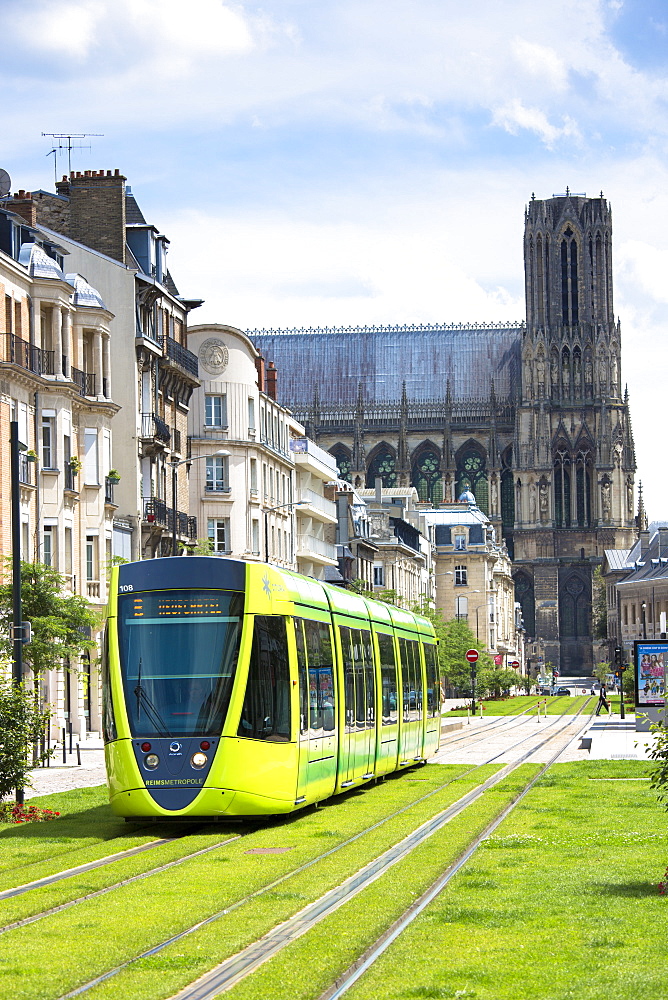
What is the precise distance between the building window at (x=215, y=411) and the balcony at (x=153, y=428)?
9603 millimetres

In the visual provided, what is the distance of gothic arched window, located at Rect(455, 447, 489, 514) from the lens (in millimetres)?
167125

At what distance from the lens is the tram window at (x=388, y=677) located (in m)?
30.0

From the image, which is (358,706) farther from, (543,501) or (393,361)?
(393,361)

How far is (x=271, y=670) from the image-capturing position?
70.1 feet

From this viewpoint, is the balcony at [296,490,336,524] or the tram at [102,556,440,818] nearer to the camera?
the tram at [102,556,440,818]

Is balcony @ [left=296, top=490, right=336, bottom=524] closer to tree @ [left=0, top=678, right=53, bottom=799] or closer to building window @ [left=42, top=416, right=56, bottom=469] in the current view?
building window @ [left=42, top=416, right=56, bottom=469]

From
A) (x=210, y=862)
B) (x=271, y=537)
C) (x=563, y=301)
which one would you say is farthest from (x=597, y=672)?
(x=210, y=862)

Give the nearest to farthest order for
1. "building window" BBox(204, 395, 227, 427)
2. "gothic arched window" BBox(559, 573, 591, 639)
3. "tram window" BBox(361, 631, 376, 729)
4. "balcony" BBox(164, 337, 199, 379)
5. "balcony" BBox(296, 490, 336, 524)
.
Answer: "tram window" BBox(361, 631, 376, 729)
"balcony" BBox(164, 337, 199, 379)
"building window" BBox(204, 395, 227, 427)
"balcony" BBox(296, 490, 336, 524)
"gothic arched window" BBox(559, 573, 591, 639)

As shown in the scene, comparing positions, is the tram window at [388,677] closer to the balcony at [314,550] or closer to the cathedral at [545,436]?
the balcony at [314,550]

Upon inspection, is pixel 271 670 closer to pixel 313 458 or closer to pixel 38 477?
pixel 38 477

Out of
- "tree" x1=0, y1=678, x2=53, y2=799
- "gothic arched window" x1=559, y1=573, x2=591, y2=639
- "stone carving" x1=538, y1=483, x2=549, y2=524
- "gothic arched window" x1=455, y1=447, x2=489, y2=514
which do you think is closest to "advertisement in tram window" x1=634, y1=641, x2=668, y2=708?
"tree" x1=0, y1=678, x2=53, y2=799

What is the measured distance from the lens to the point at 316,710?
23594 mm

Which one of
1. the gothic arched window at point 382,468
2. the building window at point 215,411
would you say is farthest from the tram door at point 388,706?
the gothic arched window at point 382,468

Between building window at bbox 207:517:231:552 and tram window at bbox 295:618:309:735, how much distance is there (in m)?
44.9
